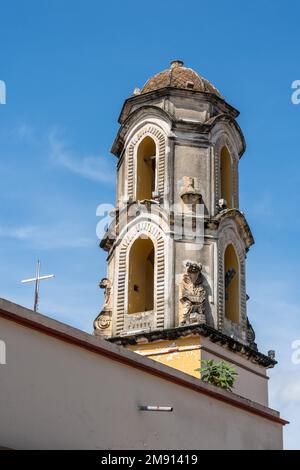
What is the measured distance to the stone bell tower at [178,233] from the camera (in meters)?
19.9

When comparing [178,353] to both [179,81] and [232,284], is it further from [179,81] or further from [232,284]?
[179,81]

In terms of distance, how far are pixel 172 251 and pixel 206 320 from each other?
5.70ft

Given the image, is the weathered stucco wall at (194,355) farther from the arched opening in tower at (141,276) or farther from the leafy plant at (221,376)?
the leafy plant at (221,376)

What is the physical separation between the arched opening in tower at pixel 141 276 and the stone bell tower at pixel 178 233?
1.0 inches

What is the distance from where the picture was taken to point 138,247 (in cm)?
2130

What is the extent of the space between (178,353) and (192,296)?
1.35 m

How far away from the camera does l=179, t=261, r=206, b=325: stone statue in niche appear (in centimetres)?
1966

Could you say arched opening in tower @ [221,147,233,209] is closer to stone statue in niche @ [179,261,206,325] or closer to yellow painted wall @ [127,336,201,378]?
stone statue in niche @ [179,261,206,325]

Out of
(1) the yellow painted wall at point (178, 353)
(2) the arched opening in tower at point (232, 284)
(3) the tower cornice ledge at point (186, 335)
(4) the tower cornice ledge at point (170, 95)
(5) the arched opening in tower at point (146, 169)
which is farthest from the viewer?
(4) the tower cornice ledge at point (170, 95)

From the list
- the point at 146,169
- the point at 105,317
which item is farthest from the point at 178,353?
the point at 146,169

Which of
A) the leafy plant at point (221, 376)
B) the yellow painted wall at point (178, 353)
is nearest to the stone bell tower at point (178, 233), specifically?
the yellow painted wall at point (178, 353)
